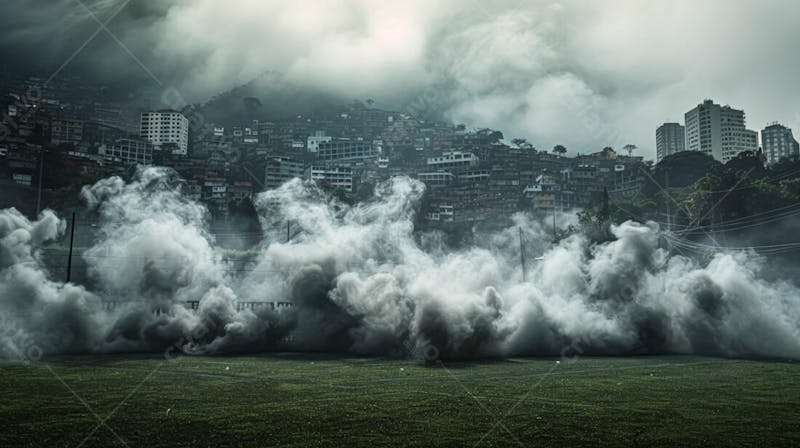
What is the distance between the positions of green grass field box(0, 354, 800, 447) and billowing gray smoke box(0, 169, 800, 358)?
6764 mm

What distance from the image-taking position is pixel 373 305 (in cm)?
4303

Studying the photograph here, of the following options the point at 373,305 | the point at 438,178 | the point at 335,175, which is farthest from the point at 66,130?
the point at 373,305

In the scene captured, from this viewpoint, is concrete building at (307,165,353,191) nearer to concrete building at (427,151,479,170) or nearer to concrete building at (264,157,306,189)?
concrete building at (264,157,306,189)

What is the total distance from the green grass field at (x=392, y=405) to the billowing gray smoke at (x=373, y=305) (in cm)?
676

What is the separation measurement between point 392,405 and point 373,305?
70.3 ft

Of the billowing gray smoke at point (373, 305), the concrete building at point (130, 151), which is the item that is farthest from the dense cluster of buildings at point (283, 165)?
the billowing gray smoke at point (373, 305)

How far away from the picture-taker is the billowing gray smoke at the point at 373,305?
3984 cm

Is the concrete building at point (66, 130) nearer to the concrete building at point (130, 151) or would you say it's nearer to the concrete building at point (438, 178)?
the concrete building at point (130, 151)

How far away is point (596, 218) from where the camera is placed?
91812 millimetres

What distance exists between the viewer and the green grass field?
17125mm

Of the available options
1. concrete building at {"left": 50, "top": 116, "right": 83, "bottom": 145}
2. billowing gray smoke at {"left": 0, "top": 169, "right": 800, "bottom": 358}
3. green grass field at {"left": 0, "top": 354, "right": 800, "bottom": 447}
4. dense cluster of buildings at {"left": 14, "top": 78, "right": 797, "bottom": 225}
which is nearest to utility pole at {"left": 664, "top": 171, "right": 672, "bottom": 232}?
dense cluster of buildings at {"left": 14, "top": 78, "right": 797, "bottom": 225}

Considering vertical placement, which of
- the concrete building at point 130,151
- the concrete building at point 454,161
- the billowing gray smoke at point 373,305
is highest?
the concrete building at point 454,161

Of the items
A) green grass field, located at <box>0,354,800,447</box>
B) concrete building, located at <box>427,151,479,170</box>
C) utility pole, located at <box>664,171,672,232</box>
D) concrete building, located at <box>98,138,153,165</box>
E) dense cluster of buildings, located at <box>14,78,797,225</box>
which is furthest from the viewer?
concrete building, located at <box>427,151,479,170</box>

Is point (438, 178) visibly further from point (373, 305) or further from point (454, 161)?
point (373, 305)
